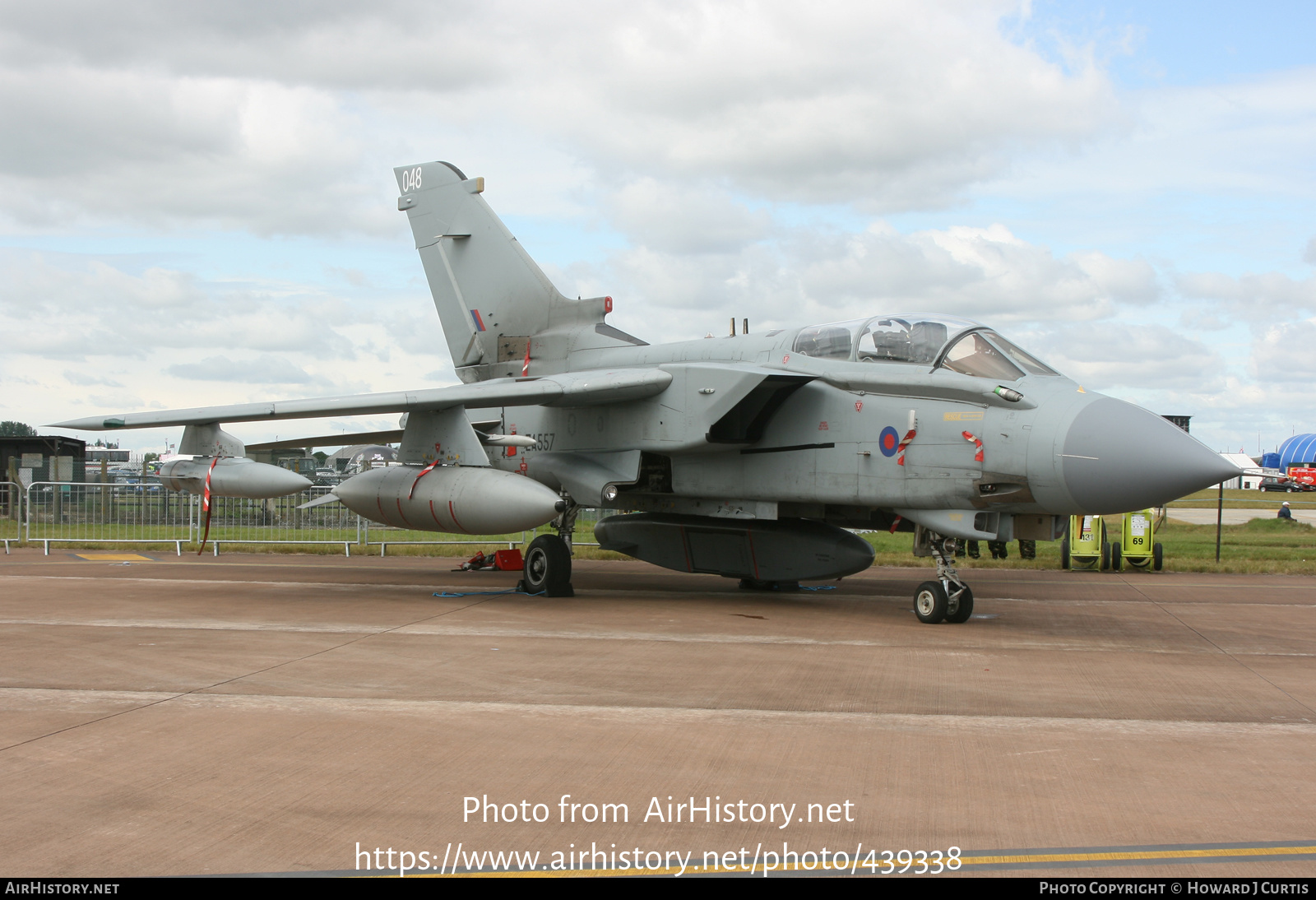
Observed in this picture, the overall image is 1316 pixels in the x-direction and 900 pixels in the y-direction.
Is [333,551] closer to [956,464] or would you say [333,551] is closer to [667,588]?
[667,588]

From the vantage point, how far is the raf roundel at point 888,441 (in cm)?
943

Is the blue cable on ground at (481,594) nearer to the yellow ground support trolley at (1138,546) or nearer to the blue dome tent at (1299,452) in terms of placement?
the yellow ground support trolley at (1138,546)

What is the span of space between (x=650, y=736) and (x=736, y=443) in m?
5.91

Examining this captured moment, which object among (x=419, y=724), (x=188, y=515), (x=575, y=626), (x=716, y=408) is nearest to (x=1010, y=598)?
(x=716, y=408)

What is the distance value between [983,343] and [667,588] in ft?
18.5

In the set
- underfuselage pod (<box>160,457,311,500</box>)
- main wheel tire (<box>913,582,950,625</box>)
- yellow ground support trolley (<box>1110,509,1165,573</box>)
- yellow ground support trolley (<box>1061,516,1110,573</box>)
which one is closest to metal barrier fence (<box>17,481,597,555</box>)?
underfuselage pod (<box>160,457,311,500</box>)

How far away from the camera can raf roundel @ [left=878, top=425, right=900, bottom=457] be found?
943 centimetres

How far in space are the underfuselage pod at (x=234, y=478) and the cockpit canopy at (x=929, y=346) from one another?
6.44 meters

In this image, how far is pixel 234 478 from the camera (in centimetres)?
1196

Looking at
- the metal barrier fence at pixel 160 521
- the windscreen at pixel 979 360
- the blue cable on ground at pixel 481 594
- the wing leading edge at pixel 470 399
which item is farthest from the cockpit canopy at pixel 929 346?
the metal barrier fence at pixel 160 521

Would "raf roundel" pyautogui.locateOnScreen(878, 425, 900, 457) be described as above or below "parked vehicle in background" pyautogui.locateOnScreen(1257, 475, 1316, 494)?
above

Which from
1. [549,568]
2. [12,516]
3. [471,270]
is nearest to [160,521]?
[12,516]

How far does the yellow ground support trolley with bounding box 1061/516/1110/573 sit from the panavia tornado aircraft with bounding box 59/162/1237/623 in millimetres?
6422

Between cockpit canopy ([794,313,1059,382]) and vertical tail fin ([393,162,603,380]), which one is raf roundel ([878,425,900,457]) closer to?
cockpit canopy ([794,313,1059,382])
